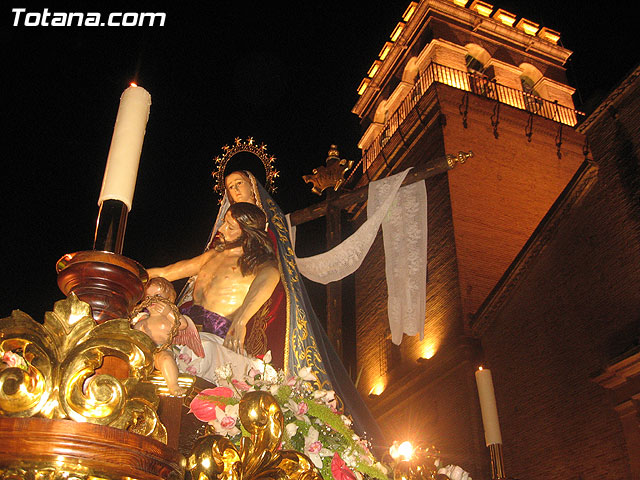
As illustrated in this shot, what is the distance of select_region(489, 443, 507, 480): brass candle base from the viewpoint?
138 inches

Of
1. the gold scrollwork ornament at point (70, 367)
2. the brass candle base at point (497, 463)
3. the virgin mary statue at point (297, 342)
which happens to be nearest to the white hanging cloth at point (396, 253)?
the brass candle base at point (497, 463)

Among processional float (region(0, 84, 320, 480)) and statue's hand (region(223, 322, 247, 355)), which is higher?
statue's hand (region(223, 322, 247, 355))

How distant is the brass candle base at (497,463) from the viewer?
349 centimetres

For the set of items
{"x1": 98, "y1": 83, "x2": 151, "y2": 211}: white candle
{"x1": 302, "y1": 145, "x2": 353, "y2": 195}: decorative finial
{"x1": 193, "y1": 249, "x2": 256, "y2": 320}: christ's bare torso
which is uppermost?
{"x1": 302, "y1": 145, "x2": 353, "y2": 195}: decorative finial

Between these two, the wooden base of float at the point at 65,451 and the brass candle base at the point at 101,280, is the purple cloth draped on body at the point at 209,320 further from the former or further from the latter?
the wooden base of float at the point at 65,451

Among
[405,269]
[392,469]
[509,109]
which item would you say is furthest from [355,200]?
[509,109]

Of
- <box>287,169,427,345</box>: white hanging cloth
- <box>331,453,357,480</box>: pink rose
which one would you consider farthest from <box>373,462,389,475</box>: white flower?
<box>287,169,427,345</box>: white hanging cloth

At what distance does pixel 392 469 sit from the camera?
2.13 m

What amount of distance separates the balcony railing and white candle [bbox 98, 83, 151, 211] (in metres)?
15.8

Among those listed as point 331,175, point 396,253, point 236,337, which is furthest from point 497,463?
point 331,175

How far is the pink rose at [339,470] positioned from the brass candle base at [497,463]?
6.34 feet

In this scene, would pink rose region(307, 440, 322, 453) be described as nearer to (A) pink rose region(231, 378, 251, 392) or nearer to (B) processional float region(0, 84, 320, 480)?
(A) pink rose region(231, 378, 251, 392)

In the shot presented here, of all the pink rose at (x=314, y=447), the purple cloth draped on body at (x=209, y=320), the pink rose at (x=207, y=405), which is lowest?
the pink rose at (x=314, y=447)

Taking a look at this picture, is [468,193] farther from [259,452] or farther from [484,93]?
[259,452]
